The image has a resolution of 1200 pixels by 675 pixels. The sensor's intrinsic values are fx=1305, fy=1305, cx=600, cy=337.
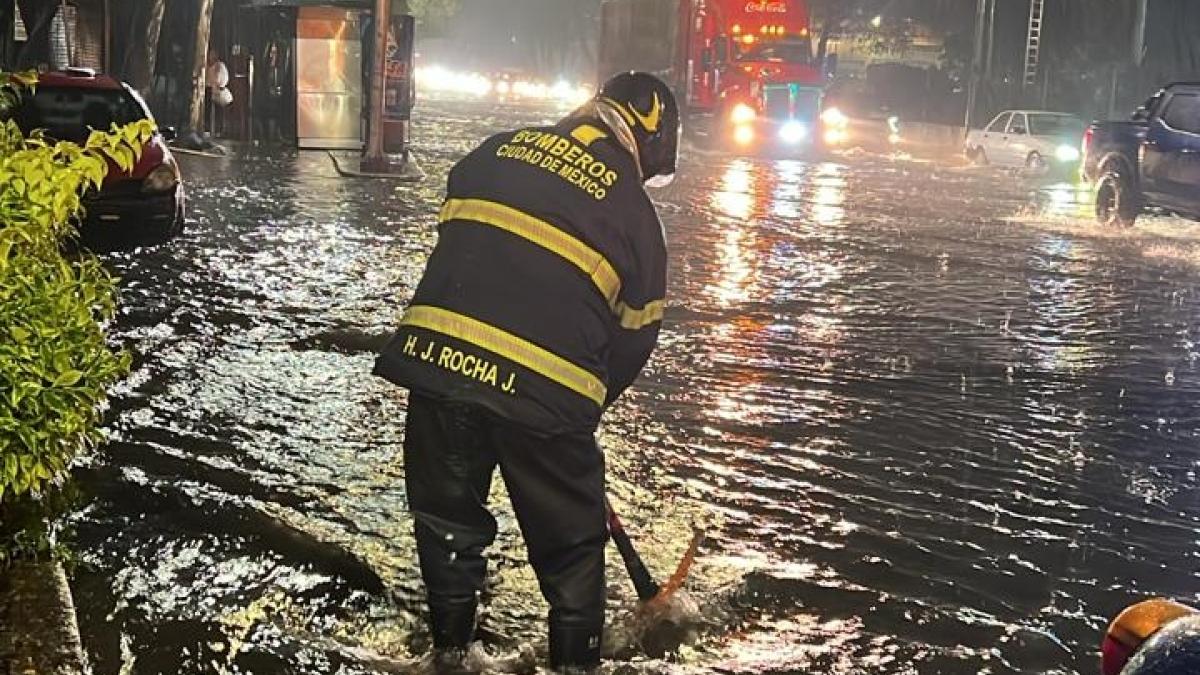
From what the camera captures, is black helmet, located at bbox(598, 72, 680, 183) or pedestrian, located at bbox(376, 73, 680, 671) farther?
black helmet, located at bbox(598, 72, 680, 183)

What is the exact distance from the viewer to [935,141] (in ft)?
128

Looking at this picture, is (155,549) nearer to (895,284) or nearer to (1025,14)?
(895,284)

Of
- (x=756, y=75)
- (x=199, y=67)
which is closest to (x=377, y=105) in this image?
(x=199, y=67)

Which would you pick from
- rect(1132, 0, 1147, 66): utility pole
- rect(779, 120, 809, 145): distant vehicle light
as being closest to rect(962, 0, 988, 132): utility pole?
rect(1132, 0, 1147, 66): utility pole

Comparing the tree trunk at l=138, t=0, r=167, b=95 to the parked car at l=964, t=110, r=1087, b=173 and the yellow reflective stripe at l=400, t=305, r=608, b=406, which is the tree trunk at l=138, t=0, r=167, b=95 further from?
the yellow reflective stripe at l=400, t=305, r=608, b=406

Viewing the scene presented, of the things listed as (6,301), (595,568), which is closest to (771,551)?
(595,568)

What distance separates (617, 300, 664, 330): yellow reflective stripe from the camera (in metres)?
3.81

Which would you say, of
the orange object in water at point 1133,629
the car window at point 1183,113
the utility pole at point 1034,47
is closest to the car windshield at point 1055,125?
the car window at point 1183,113

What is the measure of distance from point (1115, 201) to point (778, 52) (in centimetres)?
1288

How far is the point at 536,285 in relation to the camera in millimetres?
3664

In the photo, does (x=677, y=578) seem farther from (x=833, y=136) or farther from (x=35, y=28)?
(x=833, y=136)

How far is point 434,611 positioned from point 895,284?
8820mm

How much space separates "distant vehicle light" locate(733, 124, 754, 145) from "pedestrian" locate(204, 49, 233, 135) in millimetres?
11115

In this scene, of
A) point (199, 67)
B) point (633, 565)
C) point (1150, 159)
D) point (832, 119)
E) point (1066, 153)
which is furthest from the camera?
point (832, 119)
